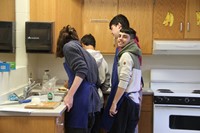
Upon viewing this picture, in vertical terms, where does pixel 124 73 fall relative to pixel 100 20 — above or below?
below

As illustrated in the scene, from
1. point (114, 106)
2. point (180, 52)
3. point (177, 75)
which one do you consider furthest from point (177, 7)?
point (114, 106)

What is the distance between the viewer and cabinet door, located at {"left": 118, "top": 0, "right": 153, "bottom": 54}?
344 centimetres

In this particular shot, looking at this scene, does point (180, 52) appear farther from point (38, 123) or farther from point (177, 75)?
point (38, 123)

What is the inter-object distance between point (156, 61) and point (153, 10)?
2.21 feet

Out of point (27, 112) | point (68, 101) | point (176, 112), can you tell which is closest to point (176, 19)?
point (176, 112)

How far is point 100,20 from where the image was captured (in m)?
3.48

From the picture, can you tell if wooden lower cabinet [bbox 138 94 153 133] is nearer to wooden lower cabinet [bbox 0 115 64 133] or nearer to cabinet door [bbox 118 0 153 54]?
cabinet door [bbox 118 0 153 54]

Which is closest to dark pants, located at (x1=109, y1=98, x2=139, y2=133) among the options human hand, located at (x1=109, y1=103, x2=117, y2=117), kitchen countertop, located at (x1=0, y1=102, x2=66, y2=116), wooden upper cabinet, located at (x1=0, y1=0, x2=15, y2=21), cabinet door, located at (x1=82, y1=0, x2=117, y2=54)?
human hand, located at (x1=109, y1=103, x2=117, y2=117)

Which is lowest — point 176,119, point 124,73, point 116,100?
point 176,119

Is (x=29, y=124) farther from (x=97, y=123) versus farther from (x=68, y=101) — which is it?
(x=97, y=123)

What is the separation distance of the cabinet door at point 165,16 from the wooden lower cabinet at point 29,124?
183cm

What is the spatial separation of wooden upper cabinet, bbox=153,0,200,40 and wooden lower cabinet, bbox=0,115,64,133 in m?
1.83

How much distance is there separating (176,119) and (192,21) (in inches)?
45.4

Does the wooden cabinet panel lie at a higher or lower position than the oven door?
higher
